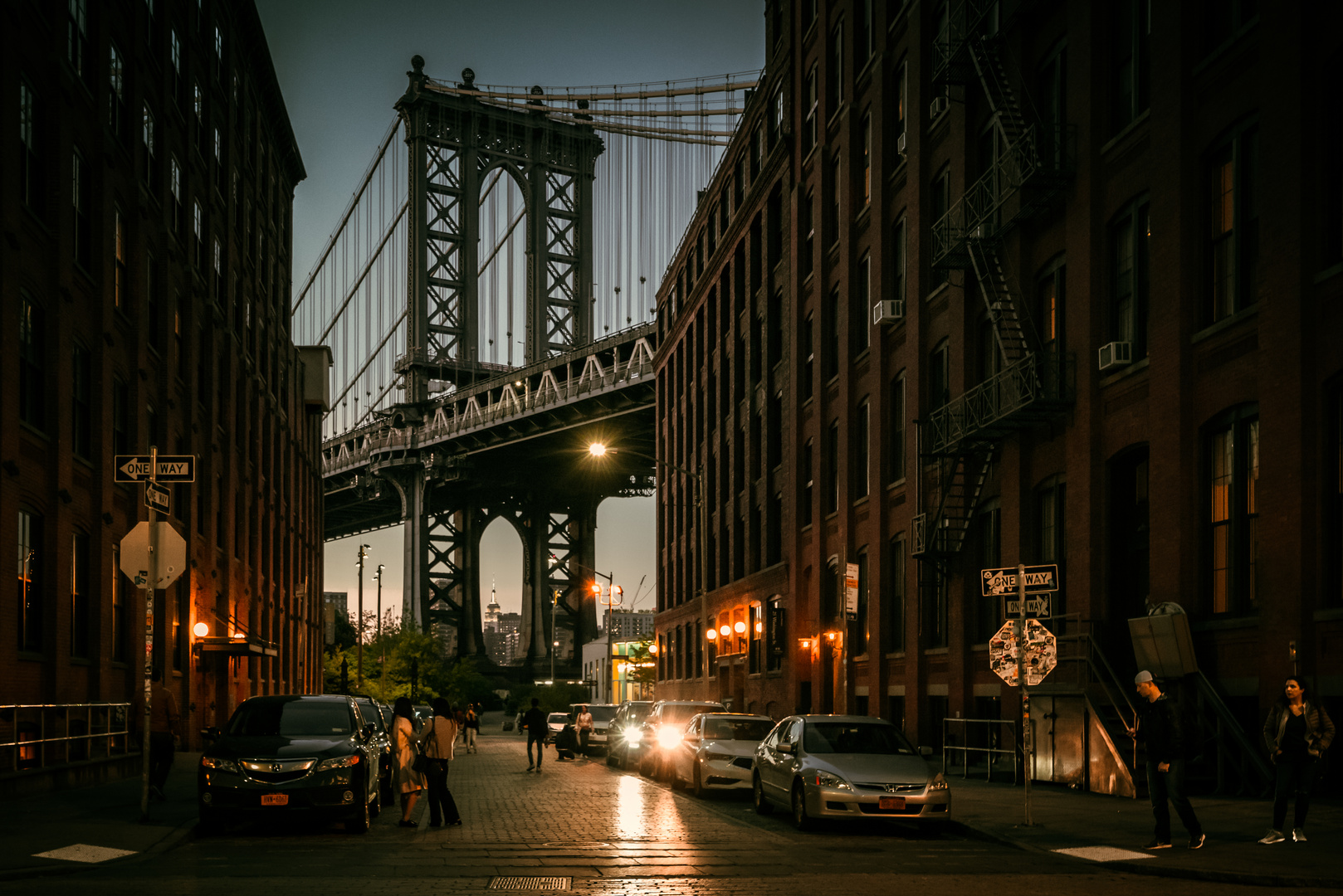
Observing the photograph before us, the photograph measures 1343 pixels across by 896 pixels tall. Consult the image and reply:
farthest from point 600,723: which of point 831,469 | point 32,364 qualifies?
point 32,364

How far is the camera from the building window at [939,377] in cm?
3067

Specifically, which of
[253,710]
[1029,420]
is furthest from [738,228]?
[253,710]

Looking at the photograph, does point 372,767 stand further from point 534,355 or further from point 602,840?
point 534,355

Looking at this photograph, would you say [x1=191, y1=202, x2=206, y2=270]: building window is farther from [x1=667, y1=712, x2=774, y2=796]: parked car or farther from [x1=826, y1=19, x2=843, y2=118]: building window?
[x1=667, y1=712, x2=774, y2=796]: parked car

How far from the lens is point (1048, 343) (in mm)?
26516

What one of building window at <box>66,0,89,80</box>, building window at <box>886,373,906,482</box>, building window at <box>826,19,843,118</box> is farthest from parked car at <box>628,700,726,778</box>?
building window at <box>826,19,843,118</box>

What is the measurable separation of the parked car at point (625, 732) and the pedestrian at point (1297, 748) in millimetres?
18333

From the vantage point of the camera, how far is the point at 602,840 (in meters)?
15.7

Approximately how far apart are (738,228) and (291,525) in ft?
78.3

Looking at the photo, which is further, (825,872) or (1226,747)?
(1226,747)

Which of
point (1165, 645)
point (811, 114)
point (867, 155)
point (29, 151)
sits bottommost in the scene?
point (1165, 645)

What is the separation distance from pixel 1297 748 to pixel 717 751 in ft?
33.4

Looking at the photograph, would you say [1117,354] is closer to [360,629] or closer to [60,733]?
[60,733]

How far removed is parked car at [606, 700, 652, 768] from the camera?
32.6 m
